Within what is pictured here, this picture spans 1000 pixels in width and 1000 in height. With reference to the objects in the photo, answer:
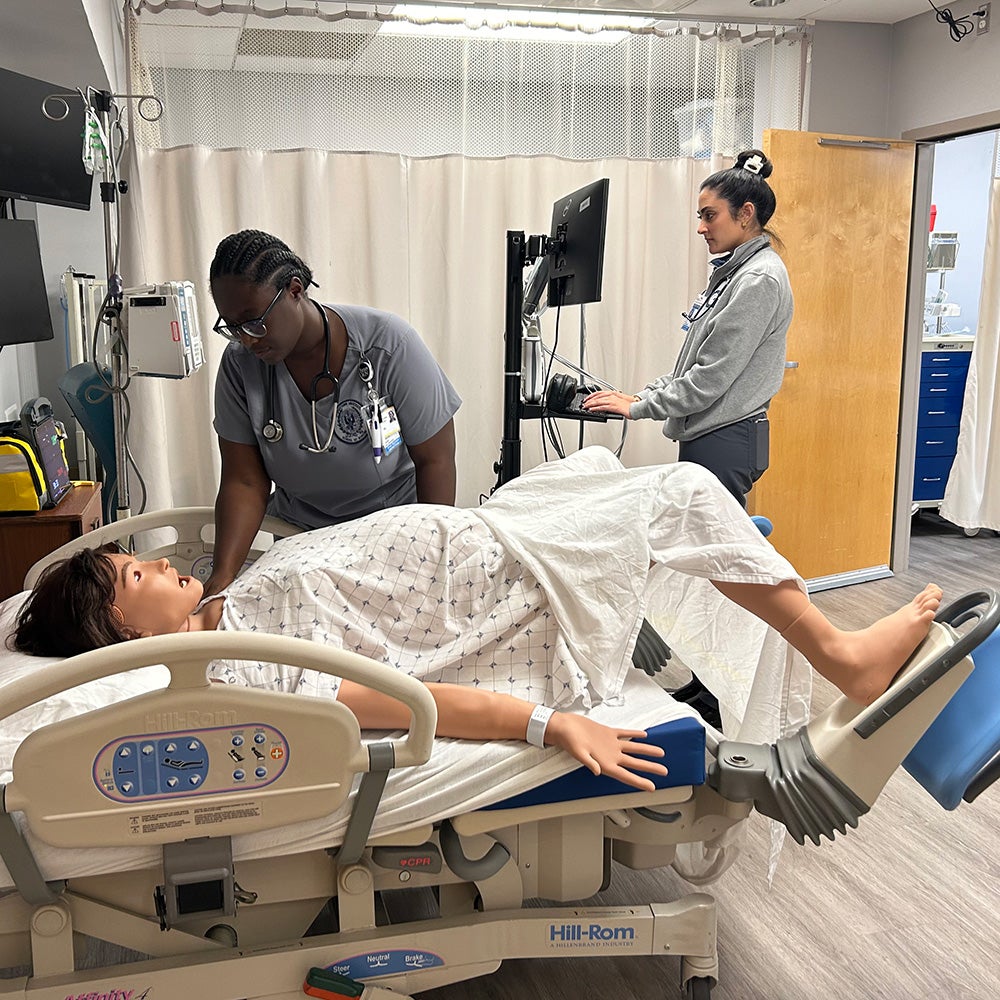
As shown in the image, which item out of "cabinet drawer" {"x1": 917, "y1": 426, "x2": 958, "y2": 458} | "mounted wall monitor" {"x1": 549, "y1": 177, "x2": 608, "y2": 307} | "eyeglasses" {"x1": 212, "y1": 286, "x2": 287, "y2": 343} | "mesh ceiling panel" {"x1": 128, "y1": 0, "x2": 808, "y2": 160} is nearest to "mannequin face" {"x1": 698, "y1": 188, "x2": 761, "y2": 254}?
"mounted wall monitor" {"x1": 549, "y1": 177, "x2": 608, "y2": 307}

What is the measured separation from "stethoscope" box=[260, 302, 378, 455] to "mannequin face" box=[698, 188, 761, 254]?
1273mm

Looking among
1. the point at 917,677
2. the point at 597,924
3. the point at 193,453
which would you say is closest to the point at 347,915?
the point at 597,924

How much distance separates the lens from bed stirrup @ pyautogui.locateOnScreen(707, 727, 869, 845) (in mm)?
1526

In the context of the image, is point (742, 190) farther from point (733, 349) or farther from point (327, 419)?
point (327, 419)

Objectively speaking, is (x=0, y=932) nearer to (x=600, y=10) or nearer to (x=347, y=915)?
(x=347, y=915)

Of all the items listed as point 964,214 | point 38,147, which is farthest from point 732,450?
point 964,214

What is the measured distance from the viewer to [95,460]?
3.95 m

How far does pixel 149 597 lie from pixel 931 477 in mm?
4321

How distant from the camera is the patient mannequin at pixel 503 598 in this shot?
163 cm

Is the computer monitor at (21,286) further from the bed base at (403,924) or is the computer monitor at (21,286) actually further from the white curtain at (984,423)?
the white curtain at (984,423)

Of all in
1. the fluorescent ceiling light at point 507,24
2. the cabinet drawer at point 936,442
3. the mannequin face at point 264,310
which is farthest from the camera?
the cabinet drawer at point 936,442

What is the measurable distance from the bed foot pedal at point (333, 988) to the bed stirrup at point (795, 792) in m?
0.61

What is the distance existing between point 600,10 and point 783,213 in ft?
3.28

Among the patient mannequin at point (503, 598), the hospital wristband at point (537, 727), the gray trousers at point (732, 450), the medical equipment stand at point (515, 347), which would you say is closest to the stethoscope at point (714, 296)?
the gray trousers at point (732, 450)
